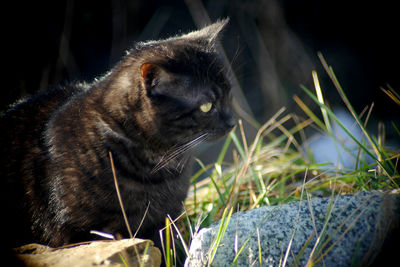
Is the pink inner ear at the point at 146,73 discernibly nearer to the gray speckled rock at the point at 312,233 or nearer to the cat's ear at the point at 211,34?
the cat's ear at the point at 211,34

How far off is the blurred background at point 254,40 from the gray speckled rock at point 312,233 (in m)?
1.49

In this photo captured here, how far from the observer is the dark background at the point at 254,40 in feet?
7.54

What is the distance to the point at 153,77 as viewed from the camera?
3.85 ft

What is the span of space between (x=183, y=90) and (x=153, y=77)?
4.5 inches

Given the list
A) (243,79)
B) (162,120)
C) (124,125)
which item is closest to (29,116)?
(124,125)

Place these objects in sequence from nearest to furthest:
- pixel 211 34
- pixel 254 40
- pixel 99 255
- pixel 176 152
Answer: pixel 99 255 < pixel 176 152 < pixel 211 34 < pixel 254 40

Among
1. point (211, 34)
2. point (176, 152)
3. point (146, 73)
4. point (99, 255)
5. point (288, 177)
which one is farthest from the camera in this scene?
point (288, 177)

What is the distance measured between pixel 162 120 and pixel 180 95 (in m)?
0.11

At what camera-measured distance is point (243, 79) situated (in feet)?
9.00

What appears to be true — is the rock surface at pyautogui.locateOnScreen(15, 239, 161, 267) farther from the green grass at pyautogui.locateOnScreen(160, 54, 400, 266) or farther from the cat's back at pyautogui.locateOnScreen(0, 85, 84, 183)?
the cat's back at pyautogui.locateOnScreen(0, 85, 84, 183)

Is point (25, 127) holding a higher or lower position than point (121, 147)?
higher

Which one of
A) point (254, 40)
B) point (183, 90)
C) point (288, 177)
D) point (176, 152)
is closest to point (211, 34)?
point (183, 90)

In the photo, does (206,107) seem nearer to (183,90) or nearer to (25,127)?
(183,90)

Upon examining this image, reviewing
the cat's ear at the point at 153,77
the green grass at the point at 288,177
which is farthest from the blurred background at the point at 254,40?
the cat's ear at the point at 153,77
